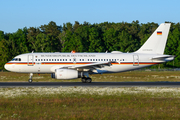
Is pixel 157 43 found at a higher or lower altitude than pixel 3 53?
lower

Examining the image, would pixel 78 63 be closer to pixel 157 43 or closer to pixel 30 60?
pixel 30 60

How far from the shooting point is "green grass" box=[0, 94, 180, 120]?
47.3 ft

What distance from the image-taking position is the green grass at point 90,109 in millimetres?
14422

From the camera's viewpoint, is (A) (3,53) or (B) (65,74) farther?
(A) (3,53)

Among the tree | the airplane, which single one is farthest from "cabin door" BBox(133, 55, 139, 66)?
the tree

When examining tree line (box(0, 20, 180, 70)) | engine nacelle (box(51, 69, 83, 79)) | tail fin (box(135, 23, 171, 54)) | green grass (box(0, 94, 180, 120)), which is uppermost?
tree line (box(0, 20, 180, 70))

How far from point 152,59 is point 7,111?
26630 millimetres

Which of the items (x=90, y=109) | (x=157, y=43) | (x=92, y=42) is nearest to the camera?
(x=90, y=109)

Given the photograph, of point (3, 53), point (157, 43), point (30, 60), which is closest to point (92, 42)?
point (3, 53)

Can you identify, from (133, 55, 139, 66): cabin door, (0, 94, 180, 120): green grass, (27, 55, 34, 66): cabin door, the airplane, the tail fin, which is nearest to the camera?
(0, 94, 180, 120): green grass

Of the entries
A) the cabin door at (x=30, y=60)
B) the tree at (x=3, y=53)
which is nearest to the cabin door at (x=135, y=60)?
the cabin door at (x=30, y=60)

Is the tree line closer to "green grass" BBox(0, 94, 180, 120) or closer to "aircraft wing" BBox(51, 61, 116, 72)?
"aircraft wing" BBox(51, 61, 116, 72)

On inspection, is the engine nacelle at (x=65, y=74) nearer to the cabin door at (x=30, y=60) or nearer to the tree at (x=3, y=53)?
the cabin door at (x=30, y=60)

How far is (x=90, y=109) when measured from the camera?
16391 millimetres
